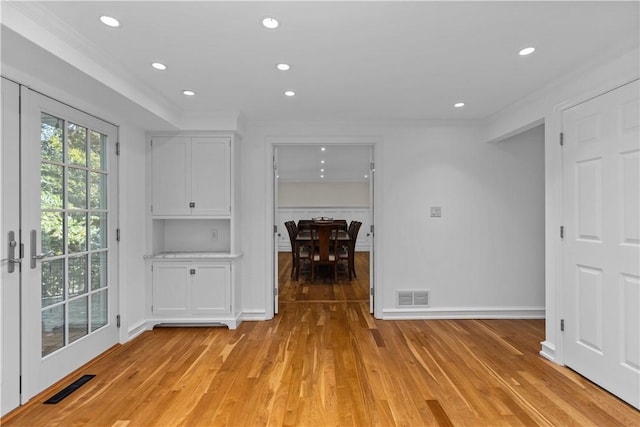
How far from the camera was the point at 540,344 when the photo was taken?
2812 mm

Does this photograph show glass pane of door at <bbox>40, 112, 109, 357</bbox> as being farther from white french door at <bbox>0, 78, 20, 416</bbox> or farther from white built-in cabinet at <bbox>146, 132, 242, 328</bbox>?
white built-in cabinet at <bbox>146, 132, 242, 328</bbox>

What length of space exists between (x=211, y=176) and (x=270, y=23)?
1918 mm

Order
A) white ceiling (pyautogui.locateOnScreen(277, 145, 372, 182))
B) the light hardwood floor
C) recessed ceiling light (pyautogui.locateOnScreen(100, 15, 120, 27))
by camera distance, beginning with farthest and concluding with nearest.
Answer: white ceiling (pyautogui.locateOnScreen(277, 145, 372, 182))
the light hardwood floor
recessed ceiling light (pyautogui.locateOnScreen(100, 15, 120, 27))

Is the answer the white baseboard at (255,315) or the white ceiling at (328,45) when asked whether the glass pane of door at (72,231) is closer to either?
the white ceiling at (328,45)

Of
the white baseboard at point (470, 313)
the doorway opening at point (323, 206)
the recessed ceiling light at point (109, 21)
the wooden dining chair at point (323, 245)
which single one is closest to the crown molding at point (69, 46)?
the recessed ceiling light at point (109, 21)

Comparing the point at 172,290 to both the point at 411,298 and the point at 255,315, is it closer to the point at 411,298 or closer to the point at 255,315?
the point at 255,315

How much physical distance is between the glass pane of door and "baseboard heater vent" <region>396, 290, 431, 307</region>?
289 cm

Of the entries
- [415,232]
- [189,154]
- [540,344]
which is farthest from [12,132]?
[540,344]

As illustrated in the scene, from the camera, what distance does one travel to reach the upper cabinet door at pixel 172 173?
10.7 feet

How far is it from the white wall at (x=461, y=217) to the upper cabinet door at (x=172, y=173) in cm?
201

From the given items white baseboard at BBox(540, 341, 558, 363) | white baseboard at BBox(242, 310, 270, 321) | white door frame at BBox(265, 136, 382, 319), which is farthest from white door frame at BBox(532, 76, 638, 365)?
white baseboard at BBox(242, 310, 270, 321)

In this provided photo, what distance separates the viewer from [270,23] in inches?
66.4

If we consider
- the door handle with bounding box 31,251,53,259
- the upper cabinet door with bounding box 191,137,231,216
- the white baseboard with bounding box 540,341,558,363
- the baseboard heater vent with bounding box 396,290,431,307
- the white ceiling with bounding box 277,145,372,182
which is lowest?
the white baseboard with bounding box 540,341,558,363

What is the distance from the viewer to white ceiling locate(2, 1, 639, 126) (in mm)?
1573
